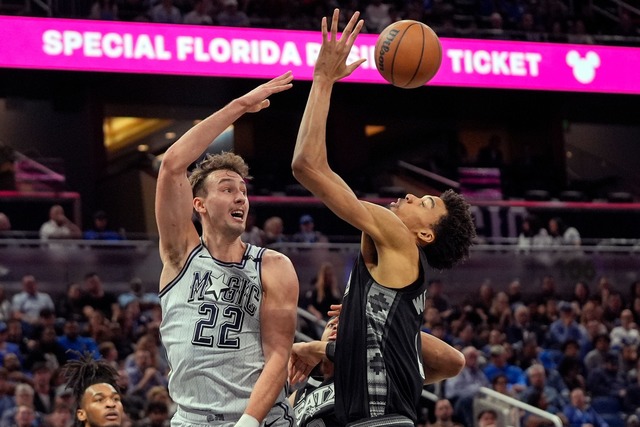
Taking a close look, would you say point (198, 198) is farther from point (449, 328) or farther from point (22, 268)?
point (22, 268)

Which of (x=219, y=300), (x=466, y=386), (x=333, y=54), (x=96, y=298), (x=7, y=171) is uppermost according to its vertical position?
(x=7, y=171)

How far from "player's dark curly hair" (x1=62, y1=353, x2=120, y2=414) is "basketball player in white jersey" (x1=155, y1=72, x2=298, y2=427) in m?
0.92

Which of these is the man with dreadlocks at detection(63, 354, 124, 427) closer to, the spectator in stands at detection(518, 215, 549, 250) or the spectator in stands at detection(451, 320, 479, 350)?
the spectator in stands at detection(451, 320, 479, 350)

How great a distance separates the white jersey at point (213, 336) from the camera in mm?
4695

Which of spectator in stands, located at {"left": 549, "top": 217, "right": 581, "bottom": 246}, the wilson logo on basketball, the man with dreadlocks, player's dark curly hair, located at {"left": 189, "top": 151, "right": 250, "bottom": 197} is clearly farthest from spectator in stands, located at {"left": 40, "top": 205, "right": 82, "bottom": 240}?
player's dark curly hair, located at {"left": 189, "top": 151, "right": 250, "bottom": 197}

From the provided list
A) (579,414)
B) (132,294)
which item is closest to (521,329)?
(579,414)

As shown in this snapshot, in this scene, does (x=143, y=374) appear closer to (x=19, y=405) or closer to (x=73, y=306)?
(x=19, y=405)

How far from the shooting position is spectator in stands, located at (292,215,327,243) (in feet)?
53.3

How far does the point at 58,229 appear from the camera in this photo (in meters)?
15.6

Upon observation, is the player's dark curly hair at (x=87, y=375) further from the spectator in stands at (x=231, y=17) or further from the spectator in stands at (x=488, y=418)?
the spectator in stands at (x=231, y=17)

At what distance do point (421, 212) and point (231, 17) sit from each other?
14.8 metres

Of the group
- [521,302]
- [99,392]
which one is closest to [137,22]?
[521,302]

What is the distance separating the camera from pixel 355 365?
15.3 ft

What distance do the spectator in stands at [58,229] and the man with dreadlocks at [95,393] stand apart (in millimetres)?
9927
